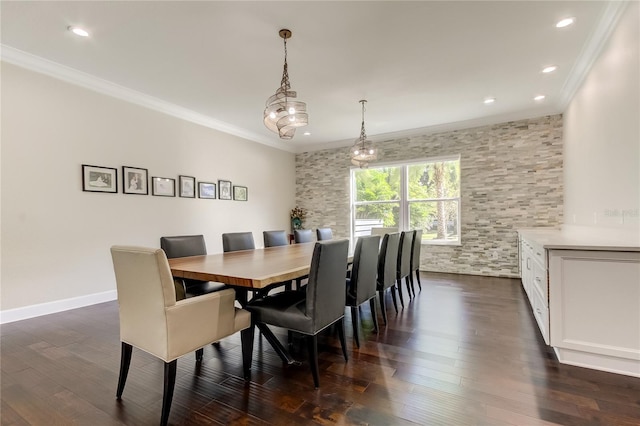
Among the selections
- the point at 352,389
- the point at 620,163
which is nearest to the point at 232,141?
the point at 352,389

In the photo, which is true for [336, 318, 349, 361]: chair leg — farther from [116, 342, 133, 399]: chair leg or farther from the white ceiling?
the white ceiling

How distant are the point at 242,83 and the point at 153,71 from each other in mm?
1024

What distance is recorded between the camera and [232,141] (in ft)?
19.1

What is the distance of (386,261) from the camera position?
120 inches

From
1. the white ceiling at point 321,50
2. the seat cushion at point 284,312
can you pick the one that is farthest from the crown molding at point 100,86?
the seat cushion at point 284,312

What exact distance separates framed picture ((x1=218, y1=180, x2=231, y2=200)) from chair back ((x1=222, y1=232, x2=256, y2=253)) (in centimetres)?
211

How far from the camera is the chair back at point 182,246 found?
9.13 ft

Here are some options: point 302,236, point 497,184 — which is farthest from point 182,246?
point 497,184

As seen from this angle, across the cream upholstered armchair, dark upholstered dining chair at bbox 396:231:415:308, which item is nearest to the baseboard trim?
the cream upholstered armchair

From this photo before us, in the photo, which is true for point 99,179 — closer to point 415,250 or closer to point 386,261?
point 386,261

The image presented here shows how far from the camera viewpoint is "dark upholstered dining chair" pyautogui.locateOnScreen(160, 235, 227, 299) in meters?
2.75

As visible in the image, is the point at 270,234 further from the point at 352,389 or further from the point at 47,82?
the point at 47,82

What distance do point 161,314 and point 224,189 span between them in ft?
14.0

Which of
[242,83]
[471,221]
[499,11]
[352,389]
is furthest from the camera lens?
Answer: [471,221]
